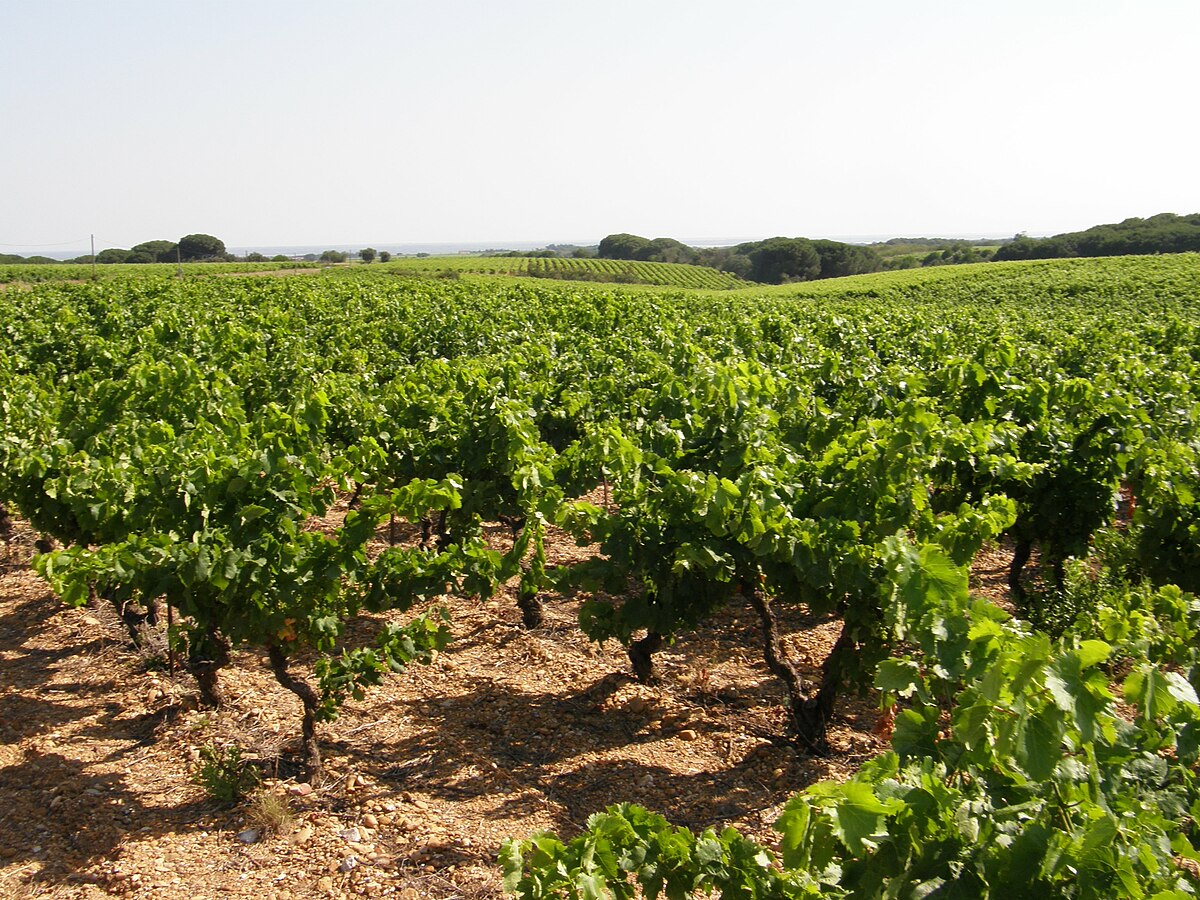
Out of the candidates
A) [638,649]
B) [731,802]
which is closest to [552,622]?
[638,649]

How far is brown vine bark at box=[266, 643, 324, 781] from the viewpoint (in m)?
5.18

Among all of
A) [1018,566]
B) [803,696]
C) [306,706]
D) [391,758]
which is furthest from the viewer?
[1018,566]

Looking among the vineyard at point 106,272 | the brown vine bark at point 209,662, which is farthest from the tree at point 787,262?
the brown vine bark at point 209,662

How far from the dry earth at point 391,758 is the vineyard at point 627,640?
3 centimetres

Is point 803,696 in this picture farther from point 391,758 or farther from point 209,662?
point 209,662

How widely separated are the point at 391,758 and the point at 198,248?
100m

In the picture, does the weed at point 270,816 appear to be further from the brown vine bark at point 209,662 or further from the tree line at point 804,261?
the tree line at point 804,261

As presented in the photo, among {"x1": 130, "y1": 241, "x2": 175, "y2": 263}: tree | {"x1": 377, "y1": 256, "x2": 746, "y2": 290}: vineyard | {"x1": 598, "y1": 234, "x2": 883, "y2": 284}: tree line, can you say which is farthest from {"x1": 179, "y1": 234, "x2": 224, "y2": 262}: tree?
{"x1": 598, "y1": 234, "x2": 883, "y2": 284}: tree line

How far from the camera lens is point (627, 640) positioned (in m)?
5.51

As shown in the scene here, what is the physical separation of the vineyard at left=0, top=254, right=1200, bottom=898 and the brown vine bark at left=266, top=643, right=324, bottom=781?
24 millimetres

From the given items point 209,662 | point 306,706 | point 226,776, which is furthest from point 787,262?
point 226,776

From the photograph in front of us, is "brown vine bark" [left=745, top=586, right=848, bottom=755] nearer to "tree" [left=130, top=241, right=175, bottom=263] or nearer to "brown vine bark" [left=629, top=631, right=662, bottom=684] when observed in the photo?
"brown vine bark" [left=629, top=631, right=662, bottom=684]

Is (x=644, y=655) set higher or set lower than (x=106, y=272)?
lower

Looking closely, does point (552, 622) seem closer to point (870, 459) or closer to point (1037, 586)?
point (870, 459)
